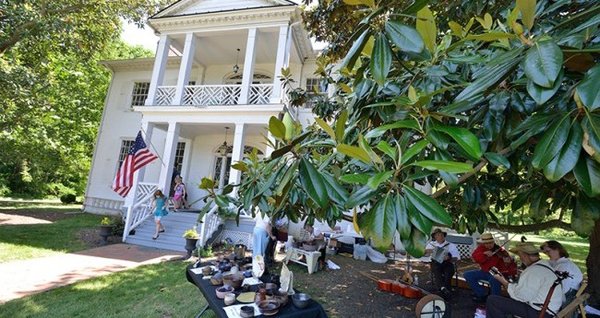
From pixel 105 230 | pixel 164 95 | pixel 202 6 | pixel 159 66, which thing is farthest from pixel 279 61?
pixel 105 230

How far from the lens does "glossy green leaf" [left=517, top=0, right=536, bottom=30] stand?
0.93 metres

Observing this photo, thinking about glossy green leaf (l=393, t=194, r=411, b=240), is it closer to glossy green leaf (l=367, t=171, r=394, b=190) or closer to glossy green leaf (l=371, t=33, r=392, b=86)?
glossy green leaf (l=367, t=171, r=394, b=190)

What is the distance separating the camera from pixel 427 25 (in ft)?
4.03

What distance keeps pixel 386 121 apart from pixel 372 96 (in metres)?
0.29

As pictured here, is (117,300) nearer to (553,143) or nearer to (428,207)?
(428,207)

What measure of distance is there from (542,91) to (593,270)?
5051 mm

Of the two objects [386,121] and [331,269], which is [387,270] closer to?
[331,269]

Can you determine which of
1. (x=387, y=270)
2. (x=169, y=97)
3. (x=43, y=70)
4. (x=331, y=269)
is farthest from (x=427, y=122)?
(x=43, y=70)

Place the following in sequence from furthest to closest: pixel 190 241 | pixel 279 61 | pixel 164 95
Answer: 1. pixel 164 95
2. pixel 279 61
3. pixel 190 241

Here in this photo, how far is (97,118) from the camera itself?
62.7 feet

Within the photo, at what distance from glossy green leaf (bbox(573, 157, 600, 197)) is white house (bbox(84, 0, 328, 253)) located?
8423 millimetres

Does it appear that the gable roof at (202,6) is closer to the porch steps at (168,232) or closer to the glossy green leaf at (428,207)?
the porch steps at (168,232)

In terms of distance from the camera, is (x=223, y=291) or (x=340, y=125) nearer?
(x=340, y=125)

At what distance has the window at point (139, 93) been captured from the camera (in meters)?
14.2
